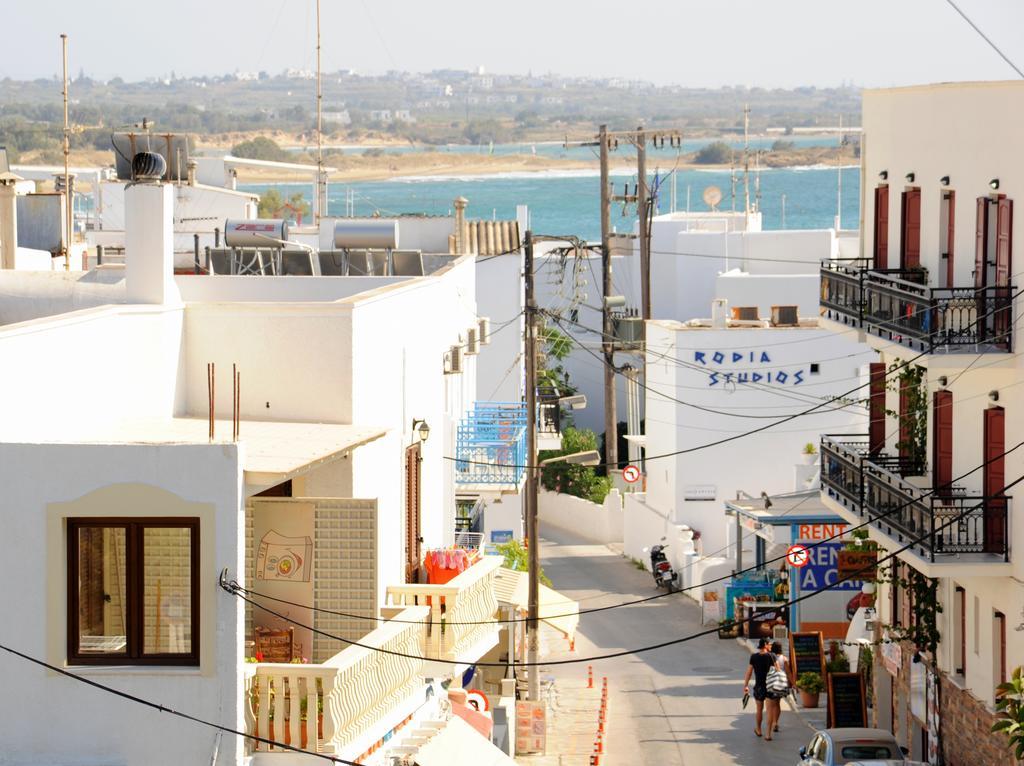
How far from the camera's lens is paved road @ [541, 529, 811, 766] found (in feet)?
91.2

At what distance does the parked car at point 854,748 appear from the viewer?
2328 centimetres

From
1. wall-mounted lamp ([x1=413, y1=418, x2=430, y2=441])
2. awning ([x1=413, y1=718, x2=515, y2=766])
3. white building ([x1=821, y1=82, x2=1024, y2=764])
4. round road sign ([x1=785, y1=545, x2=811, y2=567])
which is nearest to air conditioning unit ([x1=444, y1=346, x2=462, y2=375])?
wall-mounted lamp ([x1=413, y1=418, x2=430, y2=441])

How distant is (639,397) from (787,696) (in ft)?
92.0

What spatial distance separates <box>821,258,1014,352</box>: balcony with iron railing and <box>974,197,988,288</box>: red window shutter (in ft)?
0.77

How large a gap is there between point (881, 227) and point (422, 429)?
968 centimetres

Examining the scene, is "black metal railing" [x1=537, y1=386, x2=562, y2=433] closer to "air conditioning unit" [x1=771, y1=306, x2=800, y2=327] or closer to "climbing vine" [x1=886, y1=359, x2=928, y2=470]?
"air conditioning unit" [x1=771, y1=306, x2=800, y2=327]

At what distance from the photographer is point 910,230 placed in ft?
88.0

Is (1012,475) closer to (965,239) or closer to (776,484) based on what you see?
(965,239)

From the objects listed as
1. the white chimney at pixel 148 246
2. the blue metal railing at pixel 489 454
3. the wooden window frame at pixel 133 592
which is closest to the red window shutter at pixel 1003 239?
the blue metal railing at pixel 489 454

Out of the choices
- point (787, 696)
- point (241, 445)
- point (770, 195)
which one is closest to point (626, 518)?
point (787, 696)

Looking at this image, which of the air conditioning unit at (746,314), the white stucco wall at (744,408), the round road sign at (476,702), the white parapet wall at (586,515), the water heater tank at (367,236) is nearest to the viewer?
the round road sign at (476,702)

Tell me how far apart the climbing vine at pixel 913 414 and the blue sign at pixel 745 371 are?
14.9 meters

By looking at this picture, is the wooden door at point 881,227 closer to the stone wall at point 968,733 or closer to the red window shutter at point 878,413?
the red window shutter at point 878,413

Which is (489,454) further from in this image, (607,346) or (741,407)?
(607,346)
